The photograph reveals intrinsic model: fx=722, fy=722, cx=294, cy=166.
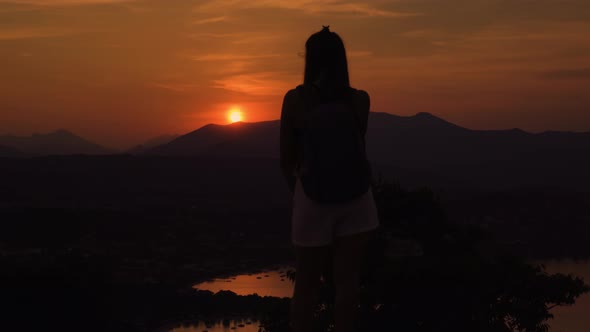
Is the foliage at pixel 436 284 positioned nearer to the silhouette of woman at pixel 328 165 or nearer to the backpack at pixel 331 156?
the silhouette of woman at pixel 328 165

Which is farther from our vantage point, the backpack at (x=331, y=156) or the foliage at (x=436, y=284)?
the foliage at (x=436, y=284)

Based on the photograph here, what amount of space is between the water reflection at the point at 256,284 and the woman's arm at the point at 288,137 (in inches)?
2793

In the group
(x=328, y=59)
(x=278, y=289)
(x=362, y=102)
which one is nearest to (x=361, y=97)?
(x=362, y=102)

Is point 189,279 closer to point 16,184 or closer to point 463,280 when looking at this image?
point 16,184

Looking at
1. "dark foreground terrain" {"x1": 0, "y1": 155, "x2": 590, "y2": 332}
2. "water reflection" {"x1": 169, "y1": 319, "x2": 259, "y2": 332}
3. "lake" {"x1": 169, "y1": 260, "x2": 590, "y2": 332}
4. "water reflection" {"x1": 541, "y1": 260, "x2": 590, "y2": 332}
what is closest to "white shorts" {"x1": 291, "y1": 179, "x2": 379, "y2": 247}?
"dark foreground terrain" {"x1": 0, "y1": 155, "x2": 590, "y2": 332}

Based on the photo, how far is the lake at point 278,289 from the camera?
5588 cm

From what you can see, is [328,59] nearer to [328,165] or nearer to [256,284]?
[328,165]

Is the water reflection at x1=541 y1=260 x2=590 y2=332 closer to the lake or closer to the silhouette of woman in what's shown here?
the lake

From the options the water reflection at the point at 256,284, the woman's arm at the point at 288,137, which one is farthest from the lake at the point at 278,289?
the woman's arm at the point at 288,137

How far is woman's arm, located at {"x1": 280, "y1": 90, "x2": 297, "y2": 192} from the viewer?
3926 mm

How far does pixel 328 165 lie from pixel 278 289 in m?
76.5

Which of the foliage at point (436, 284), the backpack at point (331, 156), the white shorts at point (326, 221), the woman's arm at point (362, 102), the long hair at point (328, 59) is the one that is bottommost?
the foliage at point (436, 284)

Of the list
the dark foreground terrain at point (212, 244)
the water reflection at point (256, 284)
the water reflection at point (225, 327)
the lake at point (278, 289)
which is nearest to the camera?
the dark foreground terrain at point (212, 244)

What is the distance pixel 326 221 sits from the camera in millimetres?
3959
